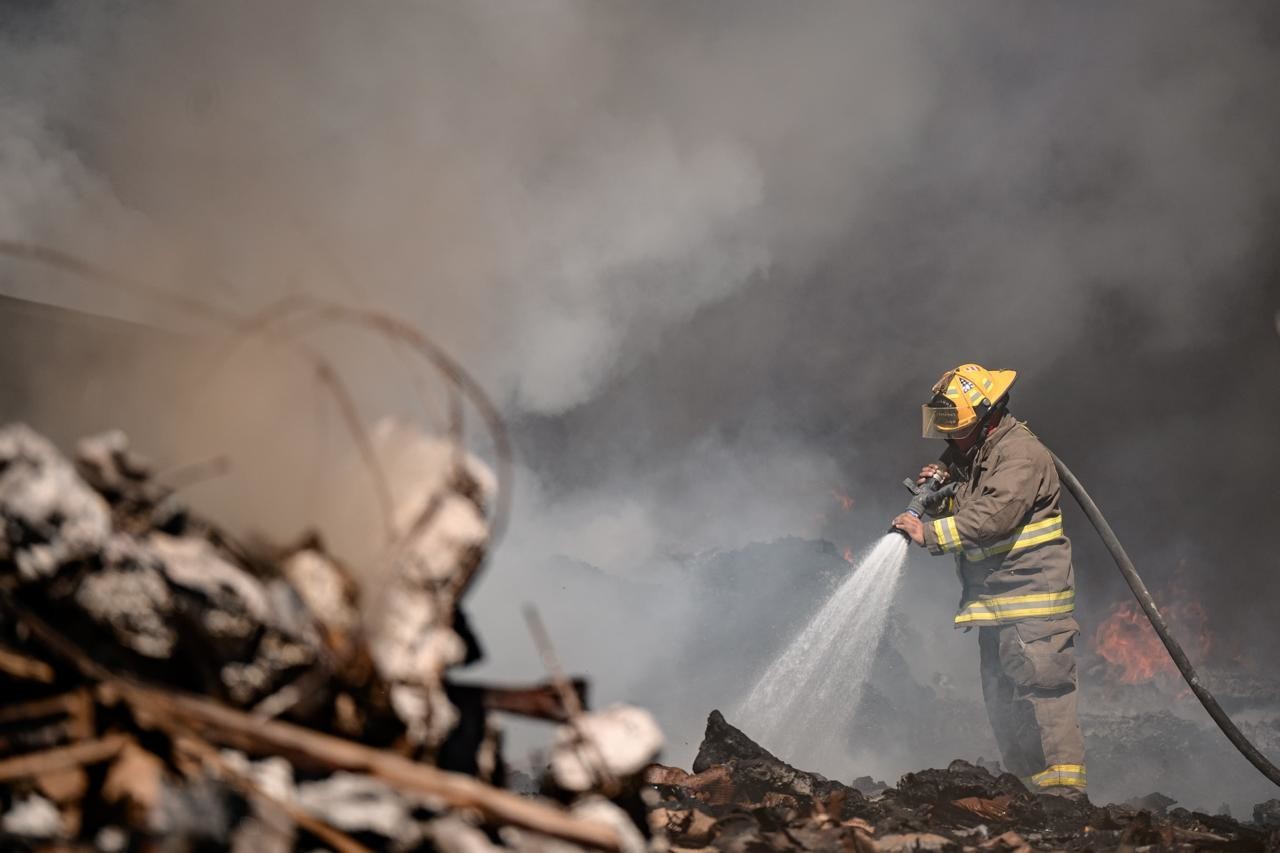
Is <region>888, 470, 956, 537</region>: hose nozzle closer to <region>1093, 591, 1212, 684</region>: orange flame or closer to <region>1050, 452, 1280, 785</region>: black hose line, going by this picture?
<region>1050, 452, 1280, 785</region>: black hose line

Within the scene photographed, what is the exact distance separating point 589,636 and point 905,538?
10270mm

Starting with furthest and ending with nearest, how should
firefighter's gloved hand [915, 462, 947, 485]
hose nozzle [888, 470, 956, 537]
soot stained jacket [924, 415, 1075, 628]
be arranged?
firefighter's gloved hand [915, 462, 947, 485] < hose nozzle [888, 470, 956, 537] < soot stained jacket [924, 415, 1075, 628]

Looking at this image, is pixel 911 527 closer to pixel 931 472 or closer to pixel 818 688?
pixel 931 472

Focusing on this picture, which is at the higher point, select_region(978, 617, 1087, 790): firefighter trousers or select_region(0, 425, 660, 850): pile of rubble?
select_region(978, 617, 1087, 790): firefighter trousers

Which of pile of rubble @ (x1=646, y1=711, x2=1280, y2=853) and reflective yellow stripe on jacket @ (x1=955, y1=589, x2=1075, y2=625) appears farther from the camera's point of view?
reflective yellow stripe on jacket @ (x1=955, y1=589, x2=1075, y2=625)

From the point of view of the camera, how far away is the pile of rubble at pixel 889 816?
3.11 m

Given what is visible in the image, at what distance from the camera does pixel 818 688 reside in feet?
44.3

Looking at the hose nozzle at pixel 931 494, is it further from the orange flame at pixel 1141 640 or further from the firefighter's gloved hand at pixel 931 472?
the orange flame at pixel 1141 640

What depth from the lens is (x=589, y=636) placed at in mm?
15602

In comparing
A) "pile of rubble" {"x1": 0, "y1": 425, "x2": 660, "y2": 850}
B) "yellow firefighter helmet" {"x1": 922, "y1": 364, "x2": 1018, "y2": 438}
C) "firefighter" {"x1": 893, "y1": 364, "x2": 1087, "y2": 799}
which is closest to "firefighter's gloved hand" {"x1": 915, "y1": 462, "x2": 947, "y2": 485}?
"firefighter" {"x1": 893, "y1": 364, "x2": 1087, "y2": 799}

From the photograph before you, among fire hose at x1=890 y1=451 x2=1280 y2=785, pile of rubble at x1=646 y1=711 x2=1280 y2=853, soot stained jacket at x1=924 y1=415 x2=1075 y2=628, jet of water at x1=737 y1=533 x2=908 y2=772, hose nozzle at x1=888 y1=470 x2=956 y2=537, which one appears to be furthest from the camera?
jet of water at x1=737 y1=533 x2=908 y2=772

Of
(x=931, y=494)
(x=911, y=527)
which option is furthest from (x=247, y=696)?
(x=931, y=494)

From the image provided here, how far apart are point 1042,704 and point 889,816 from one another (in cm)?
243

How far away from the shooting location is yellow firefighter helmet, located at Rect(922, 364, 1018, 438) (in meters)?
6.51
